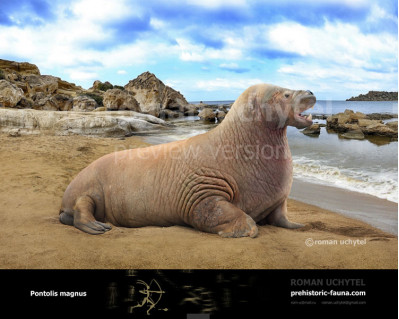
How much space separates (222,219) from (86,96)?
93.1ft

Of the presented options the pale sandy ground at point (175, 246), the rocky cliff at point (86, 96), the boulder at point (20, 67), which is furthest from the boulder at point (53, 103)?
the boulder at point (20, 67)

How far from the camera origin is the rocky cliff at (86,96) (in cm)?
1988

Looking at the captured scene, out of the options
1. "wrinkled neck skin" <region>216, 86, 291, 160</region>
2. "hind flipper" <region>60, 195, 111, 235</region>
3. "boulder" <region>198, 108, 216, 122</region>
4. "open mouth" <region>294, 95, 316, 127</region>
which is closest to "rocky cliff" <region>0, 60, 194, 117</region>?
"boulder" <region>198, 108, 216, 122</region>

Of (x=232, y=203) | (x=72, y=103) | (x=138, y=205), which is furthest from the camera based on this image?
(x=72, y=103)

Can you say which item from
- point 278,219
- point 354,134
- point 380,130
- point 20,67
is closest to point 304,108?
point 278,219

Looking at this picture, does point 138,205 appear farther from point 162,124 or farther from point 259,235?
point 162,124

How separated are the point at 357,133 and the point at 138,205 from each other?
57.3 feet

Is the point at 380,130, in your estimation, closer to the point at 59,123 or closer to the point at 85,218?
the point at 59,123

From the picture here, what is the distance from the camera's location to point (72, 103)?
2545 centimetres

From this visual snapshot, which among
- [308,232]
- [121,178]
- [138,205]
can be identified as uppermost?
[121,178]

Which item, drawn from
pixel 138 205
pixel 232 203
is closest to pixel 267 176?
pixel 232 203

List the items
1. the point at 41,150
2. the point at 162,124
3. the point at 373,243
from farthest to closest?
the point at 162,124 < the point at 41,150 < the point at 373,243

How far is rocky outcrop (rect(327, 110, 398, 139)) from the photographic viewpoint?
18.0 m

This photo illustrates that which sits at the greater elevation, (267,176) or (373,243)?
(267,176)
